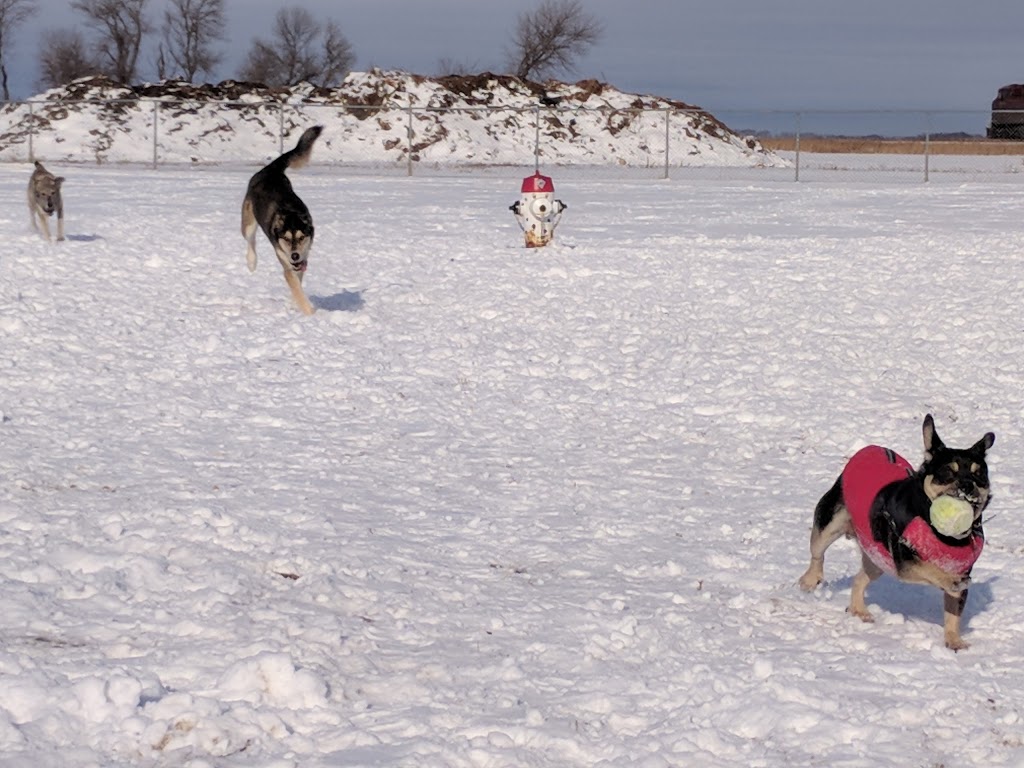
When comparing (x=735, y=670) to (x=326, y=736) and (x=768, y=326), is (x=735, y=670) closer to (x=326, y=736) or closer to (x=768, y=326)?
(x=326, y=736)

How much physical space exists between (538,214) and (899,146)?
41.3 meters

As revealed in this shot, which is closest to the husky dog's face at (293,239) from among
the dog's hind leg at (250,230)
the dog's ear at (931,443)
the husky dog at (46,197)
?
the dog's hind leg at (250,230)

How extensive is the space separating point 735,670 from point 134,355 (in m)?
5.89

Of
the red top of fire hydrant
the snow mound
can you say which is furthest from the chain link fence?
the red top of fire hydrant

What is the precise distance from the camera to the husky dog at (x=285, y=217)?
10.6 metres

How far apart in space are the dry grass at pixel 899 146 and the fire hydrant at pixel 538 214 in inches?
1106

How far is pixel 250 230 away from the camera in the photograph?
12.2m

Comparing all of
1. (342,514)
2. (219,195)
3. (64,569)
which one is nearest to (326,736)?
(64,569)

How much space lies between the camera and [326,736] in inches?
147

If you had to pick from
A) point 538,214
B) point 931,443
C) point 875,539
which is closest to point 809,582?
point 875,539

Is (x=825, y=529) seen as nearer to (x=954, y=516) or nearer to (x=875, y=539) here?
(x=875, y=539)

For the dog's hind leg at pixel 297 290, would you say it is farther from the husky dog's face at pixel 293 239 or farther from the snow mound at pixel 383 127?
the snow mound at pixel 383 127

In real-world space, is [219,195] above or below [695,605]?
above

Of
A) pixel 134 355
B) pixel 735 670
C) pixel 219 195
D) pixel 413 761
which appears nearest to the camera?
pixel 413 761
